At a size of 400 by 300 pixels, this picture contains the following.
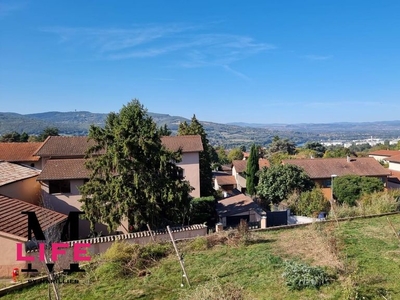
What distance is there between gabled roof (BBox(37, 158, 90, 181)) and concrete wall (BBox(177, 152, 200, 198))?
→ 31.5 feet

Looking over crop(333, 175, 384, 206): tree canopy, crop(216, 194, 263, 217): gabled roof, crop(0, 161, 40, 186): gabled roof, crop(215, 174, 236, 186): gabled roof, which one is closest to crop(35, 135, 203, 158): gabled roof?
crop(0, 161, 40, 186): gabled roof

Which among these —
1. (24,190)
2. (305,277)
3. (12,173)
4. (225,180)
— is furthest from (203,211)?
(225,180)

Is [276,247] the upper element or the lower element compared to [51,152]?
lower

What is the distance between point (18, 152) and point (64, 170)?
11140 mm

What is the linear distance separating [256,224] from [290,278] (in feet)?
39.2

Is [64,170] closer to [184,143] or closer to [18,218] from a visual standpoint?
[18,218]

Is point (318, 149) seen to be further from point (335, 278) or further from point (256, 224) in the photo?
point (335, 278)

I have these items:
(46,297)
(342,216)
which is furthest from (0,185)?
(342,216)

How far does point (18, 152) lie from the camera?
30016 mm

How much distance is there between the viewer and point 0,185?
18656mm

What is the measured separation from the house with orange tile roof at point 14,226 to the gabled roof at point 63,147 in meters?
10.1

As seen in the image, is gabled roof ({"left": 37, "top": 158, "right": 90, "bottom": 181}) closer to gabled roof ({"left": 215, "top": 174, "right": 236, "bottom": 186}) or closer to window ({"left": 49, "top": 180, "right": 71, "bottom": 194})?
window ({"left": 49, "top": 180, "right": 71, "bottom": 194})

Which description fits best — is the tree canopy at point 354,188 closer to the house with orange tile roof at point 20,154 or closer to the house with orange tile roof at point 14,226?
the house with orange tile roof at point 14,226

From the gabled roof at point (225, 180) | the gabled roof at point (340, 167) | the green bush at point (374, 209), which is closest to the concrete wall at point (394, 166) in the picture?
→ the gabled roof at point (340, 167)
